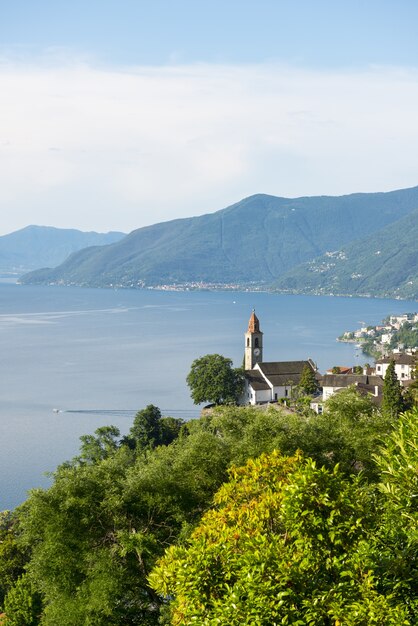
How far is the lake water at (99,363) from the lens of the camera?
61.0 m

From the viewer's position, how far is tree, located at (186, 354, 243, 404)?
5931 cm

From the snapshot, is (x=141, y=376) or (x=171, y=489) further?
(x=141, y=376)

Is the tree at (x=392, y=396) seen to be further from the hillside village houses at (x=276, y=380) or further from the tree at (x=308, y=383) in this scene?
the tree at (x=308, y=383)

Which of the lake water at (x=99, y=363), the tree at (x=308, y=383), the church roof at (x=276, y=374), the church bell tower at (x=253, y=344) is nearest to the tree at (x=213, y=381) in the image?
the church roof at (x=276, y=374)

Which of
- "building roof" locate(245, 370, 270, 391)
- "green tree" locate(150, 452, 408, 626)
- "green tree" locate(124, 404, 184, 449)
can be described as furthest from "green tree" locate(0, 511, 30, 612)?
"building roof" locate(245, 370, 270, 391)

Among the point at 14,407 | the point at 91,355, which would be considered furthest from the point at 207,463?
the point at 91,355

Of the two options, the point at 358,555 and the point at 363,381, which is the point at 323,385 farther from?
the point at 358,555

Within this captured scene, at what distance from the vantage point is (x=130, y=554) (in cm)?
1784

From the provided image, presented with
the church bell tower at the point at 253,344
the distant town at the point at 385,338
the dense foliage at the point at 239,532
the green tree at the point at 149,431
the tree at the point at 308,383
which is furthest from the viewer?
the distant town at the point at 385,338

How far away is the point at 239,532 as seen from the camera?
12.0 meters

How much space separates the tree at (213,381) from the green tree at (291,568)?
4647 cm

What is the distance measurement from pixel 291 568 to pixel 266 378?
53.8 metres

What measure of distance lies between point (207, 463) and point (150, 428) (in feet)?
99.3

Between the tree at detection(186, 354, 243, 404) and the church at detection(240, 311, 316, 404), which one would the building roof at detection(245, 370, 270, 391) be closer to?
the church at detection(240, 311, 316, 404)
